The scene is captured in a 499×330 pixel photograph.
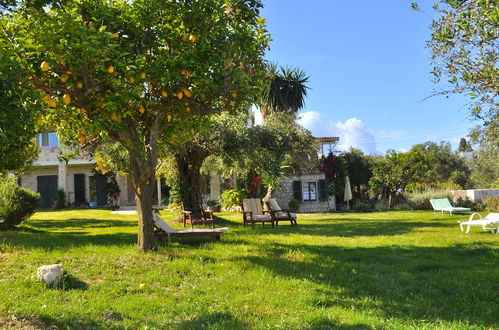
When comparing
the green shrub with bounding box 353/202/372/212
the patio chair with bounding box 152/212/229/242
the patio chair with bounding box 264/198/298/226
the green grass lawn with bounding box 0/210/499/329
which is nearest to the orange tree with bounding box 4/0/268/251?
the patio chair with bounding box 152/212/229/242

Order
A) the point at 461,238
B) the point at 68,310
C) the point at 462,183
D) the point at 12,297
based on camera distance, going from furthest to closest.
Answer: the point at 462,183
the point at 461,238
the point at 12,297
the point at 68,310

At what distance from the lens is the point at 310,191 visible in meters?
25.7

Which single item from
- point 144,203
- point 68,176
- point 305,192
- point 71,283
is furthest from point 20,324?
point 68,176

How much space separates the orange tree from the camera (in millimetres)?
5859

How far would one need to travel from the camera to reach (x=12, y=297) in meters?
5.00

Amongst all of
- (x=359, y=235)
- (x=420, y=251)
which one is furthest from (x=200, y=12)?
(x=359, y=235)

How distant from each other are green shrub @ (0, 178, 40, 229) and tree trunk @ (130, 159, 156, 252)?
5.63m

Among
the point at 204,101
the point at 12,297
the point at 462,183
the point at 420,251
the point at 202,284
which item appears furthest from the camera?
the point at 462,183

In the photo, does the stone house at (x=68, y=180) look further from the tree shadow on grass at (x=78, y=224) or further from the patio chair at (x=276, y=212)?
the patio chair at (x=276, y=212)

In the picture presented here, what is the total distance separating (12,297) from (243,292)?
2736 millimetres

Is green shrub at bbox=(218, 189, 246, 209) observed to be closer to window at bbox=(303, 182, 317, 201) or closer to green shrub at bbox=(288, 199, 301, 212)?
green shrub at bbox=(288, 199, 301, 212)

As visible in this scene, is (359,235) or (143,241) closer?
(143,241)

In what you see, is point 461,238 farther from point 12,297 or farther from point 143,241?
point 12,297

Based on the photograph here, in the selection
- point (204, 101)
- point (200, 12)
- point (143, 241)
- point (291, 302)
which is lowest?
point (291, 302)
